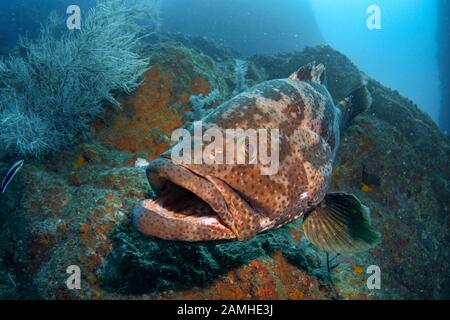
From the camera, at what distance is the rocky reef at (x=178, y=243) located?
3.29 meters

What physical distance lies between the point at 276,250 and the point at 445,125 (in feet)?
110

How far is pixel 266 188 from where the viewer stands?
2.33 meters

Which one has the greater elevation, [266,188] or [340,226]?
[266,188]

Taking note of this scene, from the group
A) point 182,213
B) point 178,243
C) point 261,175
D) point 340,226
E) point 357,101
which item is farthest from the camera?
point 357,101

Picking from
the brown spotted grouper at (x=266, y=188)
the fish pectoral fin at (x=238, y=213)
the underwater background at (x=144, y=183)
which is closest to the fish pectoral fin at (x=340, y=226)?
the brown spotted grouper at (x=266, y=188)

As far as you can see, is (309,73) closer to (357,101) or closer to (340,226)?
(340,226)

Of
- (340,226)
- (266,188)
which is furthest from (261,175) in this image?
(340,226)

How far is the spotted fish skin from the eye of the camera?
200cm

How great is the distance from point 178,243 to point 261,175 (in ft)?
2.58

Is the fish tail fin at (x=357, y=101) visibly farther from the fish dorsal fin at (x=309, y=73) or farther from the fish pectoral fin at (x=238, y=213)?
the fish pectoral fin at (x=238, y=213)

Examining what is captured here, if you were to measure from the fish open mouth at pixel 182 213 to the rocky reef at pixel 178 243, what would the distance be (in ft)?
0.60

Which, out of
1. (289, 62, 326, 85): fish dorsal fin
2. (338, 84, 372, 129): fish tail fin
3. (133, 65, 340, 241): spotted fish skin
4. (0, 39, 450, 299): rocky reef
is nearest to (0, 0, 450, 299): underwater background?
(0, 39, 450, 299): rocky reef

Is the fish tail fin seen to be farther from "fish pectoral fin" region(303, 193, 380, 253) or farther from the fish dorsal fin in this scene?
"fish pectoral fin" region(303, 193, 380, 253)
